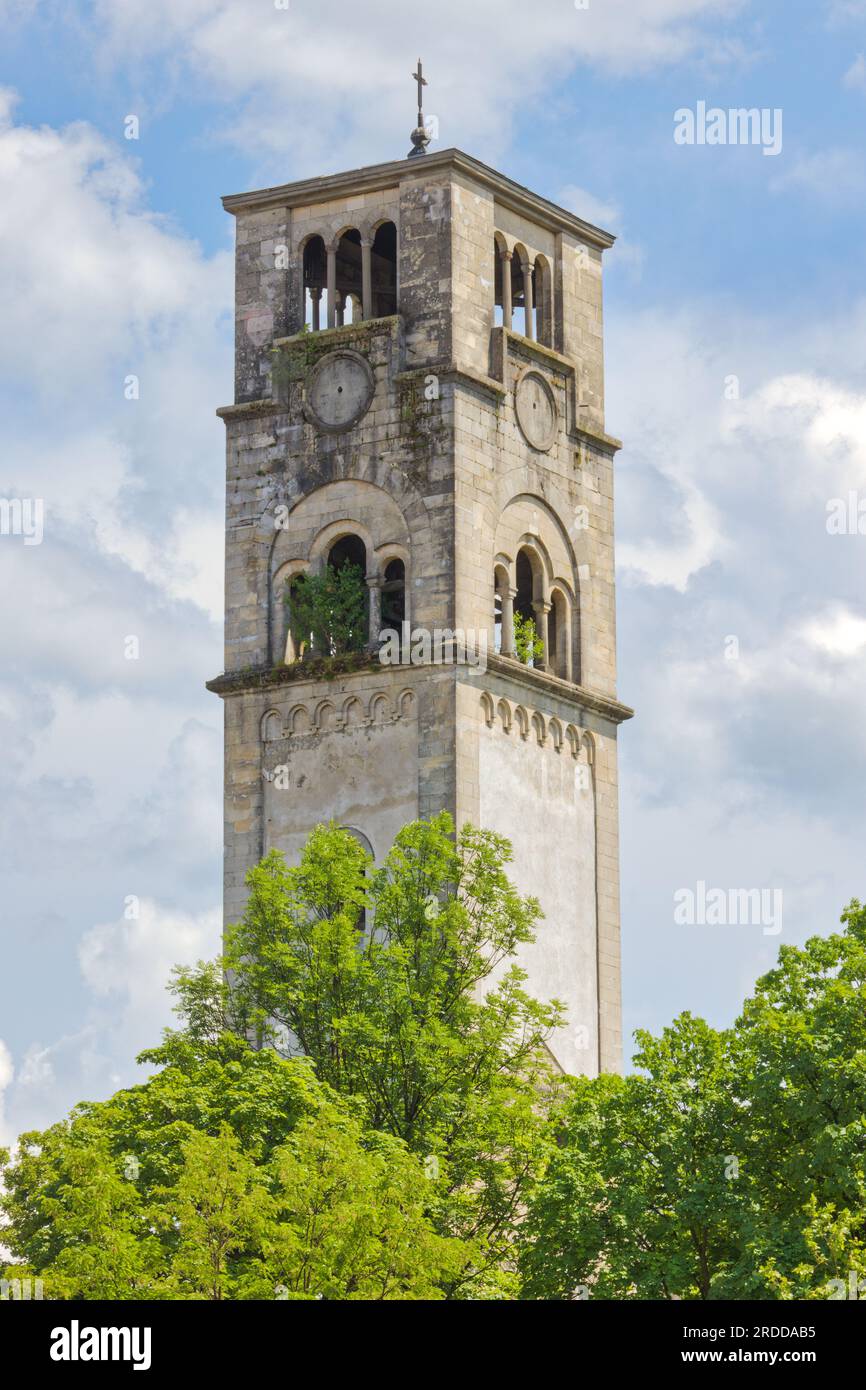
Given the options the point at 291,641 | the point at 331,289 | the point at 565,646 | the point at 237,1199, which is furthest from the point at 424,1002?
the point at 331,289

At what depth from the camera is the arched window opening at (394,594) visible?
188 ft

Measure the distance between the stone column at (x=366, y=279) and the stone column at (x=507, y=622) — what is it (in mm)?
6937

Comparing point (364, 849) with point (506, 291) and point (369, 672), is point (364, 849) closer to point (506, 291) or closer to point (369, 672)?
point (369, 672)

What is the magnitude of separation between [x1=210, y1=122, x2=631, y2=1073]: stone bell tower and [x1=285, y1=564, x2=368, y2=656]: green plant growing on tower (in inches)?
16.3

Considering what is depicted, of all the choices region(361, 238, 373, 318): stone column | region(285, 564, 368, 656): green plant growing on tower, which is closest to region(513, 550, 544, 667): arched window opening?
region(285, 564, 368, 656): green plant growing on tower

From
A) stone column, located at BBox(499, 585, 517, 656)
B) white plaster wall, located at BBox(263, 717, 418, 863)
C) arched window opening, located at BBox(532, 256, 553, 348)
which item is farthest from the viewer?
arched window opening, located at BBox(532, 256, 553, 348)

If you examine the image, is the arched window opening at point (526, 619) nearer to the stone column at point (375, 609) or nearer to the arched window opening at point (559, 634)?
the arched window opening at point (559, 634)

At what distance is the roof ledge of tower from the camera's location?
5847cm

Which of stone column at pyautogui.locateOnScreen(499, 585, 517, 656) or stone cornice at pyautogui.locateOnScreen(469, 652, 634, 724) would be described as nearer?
stone cornice at pyautogui.locateOnScreen(469, 652, 634, 724)

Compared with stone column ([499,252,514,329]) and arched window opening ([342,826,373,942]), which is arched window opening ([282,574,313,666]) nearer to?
arched window opening ([342,826,373,942])

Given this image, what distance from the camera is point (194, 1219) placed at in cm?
3900

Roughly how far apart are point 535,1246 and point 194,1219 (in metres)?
6.22

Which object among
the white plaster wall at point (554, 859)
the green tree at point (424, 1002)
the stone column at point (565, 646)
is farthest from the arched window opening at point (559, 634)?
the green tree at point (424, 1002)
